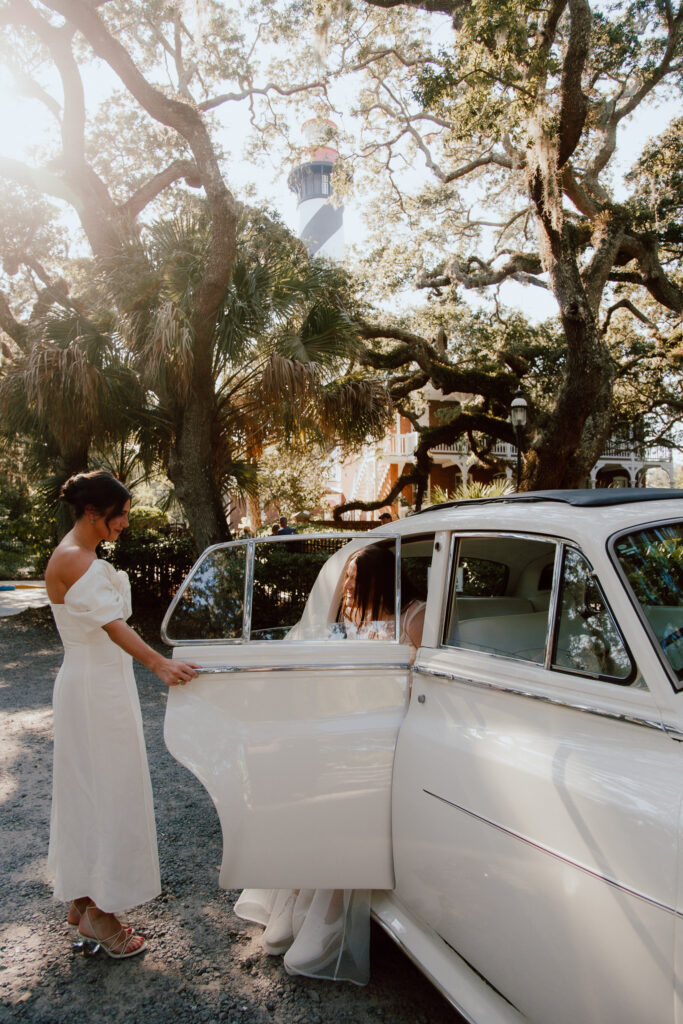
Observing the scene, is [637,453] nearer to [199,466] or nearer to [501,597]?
[199,466]

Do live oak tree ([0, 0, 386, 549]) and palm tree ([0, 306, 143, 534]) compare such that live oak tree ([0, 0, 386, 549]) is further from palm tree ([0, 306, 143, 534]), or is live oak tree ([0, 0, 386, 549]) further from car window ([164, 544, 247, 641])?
car window ([164, 544, 247, 641])

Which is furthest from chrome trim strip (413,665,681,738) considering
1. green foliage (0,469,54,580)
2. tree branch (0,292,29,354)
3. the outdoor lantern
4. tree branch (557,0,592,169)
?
green foliage (0,469,54,580)

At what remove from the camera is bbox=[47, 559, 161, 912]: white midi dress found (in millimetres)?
2691

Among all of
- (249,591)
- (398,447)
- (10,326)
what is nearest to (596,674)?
(249,591)

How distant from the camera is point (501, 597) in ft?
10.3

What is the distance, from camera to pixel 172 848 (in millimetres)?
3750

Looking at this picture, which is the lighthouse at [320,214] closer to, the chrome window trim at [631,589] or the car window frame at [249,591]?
the car window frame at [249,591]

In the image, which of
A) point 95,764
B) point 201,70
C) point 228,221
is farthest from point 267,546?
point 201,70

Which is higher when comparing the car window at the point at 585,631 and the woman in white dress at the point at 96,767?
the car window at the point at 585,631

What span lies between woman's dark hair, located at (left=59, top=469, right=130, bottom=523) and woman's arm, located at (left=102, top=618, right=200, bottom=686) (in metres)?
0.48

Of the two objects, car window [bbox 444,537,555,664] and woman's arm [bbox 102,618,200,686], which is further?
woman's arm [bbox 102,618,200,686]

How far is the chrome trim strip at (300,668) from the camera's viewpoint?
8.14ft

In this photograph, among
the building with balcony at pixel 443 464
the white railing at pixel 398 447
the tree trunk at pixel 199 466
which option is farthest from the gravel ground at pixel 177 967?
→ the white railing at pixel 398 447

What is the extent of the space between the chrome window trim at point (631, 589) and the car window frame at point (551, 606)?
4cm
